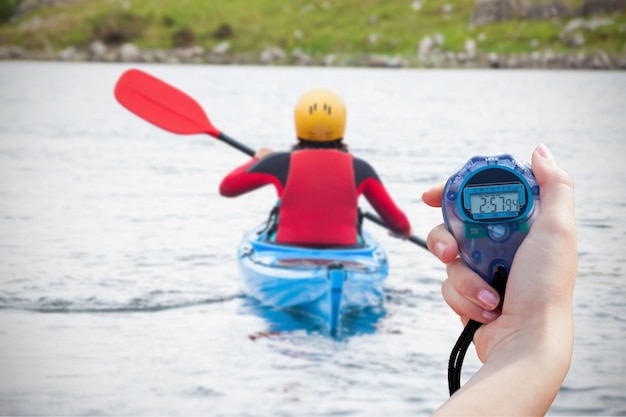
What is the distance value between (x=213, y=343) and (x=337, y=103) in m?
2.32

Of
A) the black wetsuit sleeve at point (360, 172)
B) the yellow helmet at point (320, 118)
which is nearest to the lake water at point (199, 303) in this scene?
the black wetsuit sleeve at point (360, 172)

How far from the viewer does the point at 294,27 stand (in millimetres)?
119125

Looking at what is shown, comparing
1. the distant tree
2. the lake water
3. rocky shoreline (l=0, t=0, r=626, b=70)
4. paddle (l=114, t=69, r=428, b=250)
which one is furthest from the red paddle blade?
the distant tree

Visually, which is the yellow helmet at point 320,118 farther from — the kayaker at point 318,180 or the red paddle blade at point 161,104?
the red paddle blade at point 161,104

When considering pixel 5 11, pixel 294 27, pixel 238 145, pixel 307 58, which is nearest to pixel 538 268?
pixel 238 145

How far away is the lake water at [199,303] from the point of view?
735cm

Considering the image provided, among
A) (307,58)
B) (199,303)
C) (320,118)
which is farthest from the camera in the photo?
(307,58)

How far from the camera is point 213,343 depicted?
867 centimetres

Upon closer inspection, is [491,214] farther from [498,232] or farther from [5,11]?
[5,11]

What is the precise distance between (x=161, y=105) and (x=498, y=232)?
9084mm

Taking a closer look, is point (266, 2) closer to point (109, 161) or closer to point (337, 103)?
point (109, 161)

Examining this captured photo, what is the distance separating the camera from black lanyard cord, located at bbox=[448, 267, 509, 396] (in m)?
2.18

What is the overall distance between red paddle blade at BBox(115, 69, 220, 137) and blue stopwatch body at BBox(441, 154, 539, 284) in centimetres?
874

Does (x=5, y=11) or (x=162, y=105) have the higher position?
(x=162, y=105)
